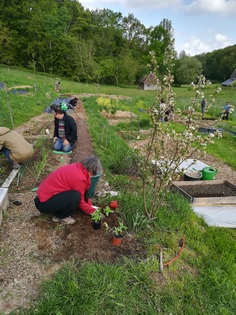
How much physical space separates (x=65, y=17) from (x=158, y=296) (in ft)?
150

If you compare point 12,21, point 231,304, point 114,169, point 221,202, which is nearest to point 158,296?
point 231,304

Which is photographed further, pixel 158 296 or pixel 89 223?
pixel 89 223

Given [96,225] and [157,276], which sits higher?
[96,225]

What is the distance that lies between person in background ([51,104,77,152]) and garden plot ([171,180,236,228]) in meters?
2.71

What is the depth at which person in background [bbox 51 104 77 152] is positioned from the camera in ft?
18.9

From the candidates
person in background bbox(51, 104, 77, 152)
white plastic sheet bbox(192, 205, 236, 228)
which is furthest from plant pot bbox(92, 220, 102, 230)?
person in background bbox(51, 104, 77, 152)

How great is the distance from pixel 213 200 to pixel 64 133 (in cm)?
374

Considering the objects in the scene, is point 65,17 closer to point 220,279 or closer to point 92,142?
point 92,142

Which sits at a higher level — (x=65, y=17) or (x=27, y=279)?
(x=65, y=17)

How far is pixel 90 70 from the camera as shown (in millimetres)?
25219

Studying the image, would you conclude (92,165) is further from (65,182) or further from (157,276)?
(157,276)

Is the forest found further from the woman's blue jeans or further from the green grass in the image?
the green grass

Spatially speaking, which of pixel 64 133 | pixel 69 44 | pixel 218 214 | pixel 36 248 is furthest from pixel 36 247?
pixel 69 44

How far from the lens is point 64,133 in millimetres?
5914
